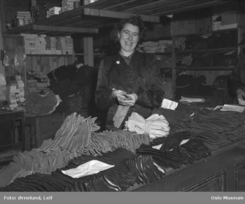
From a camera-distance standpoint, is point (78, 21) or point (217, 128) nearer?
point (217, 128)

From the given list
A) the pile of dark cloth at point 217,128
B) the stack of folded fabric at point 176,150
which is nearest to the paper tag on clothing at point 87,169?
the stack of folded fabric at point 176,150

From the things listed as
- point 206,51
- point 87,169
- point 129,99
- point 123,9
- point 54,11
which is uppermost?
point 54,11

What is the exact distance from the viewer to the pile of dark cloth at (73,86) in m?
4.84

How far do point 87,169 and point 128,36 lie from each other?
1.31 metres

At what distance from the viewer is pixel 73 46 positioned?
19.0ft

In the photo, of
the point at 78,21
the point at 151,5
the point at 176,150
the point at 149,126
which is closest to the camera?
the point at 176,150

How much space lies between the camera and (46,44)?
5223 millimetres

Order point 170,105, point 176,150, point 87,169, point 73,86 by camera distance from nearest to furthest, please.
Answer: point 87,169 → point 176,150 → point 170,105 → point 73,86

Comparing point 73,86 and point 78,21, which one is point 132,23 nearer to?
point 78,21

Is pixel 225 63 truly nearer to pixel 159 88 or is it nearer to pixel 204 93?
pixel 204 93

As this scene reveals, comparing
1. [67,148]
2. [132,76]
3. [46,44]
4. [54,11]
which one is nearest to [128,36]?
[132,76]

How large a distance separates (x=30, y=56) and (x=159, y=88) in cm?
371

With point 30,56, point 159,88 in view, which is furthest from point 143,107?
point 30,56

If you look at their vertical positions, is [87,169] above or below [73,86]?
below
